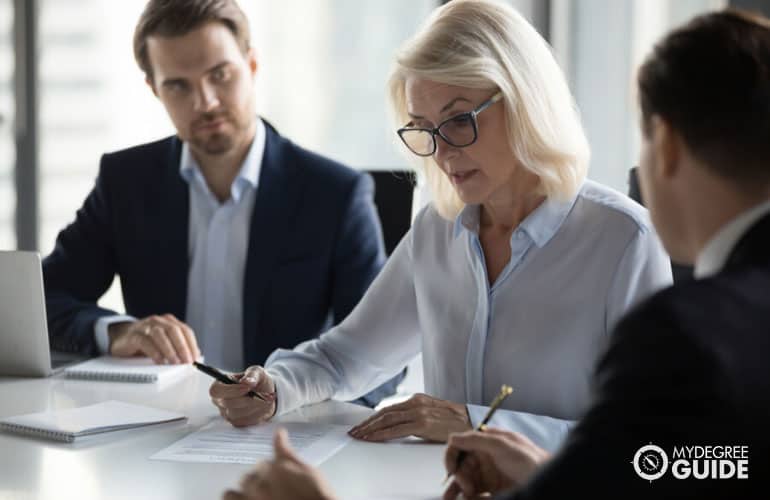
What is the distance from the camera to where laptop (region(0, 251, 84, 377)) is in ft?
7.74

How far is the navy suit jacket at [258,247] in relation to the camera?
2.98 metres

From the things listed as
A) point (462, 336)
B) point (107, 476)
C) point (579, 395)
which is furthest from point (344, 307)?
point (107, 476)

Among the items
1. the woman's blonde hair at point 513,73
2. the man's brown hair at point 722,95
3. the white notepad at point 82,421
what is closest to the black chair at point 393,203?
the woman's blonde hair at point 513,73

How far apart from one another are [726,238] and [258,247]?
6.63ft

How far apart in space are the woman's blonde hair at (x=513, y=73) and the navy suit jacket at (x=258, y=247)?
0.91 m

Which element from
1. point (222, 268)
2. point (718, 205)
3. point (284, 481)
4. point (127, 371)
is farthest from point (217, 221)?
point (718, 205)

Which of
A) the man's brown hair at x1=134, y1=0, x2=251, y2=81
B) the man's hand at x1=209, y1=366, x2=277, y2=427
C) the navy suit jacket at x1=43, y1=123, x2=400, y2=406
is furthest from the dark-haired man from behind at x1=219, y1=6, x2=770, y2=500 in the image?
the man's brown hair at x1=134, y1=0, x2=251, y2=81

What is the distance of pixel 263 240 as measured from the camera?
300 cm

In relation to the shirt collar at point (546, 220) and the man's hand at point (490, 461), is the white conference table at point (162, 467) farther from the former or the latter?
the shirt collar at point (546, 220)

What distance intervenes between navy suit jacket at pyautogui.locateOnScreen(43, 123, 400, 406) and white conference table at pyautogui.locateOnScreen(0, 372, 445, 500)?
2.68 ft

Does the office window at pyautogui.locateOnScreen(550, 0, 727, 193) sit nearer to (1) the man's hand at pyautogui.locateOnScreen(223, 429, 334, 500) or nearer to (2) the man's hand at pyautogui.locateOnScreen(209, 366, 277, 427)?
→ (2) the man's hand at pyautogui.locateOnScreen(209, 366, 277, 427)

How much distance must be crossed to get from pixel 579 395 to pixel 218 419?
0.72 meters

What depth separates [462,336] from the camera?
217cm

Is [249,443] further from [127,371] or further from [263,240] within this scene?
[263,240]
